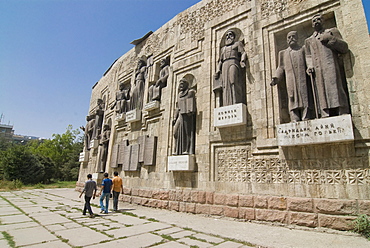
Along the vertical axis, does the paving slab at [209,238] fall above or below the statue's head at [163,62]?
below

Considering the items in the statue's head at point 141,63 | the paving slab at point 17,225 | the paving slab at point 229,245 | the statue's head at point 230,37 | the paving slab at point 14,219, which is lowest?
the paving slab at point 14,219

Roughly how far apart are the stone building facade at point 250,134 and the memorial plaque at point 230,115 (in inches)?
1.2

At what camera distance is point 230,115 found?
6.22 meters

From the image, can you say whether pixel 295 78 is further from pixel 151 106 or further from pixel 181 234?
pixel 151 106

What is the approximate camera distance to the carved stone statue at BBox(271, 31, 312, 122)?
5.21 m

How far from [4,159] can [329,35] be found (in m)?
24.2

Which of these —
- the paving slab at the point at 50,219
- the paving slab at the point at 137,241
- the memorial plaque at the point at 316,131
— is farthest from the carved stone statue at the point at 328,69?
the paving slab at the point at 50,219

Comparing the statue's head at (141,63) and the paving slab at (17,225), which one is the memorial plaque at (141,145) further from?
the paving slab at (17,225)

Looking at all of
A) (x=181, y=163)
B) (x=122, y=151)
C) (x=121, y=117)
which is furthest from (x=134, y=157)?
(x=181, y=163)

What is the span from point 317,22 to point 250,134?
3.14 metres

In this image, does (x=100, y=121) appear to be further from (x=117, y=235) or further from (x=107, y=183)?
(x=117, y=235)

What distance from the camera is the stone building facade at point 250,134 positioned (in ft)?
14.9

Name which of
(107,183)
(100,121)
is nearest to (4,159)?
(100,121)

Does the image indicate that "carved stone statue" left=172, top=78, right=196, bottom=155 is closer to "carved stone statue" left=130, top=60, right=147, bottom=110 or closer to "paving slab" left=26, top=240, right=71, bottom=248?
"carved stone statue" left=130, top=60, right=147, bottom=110
